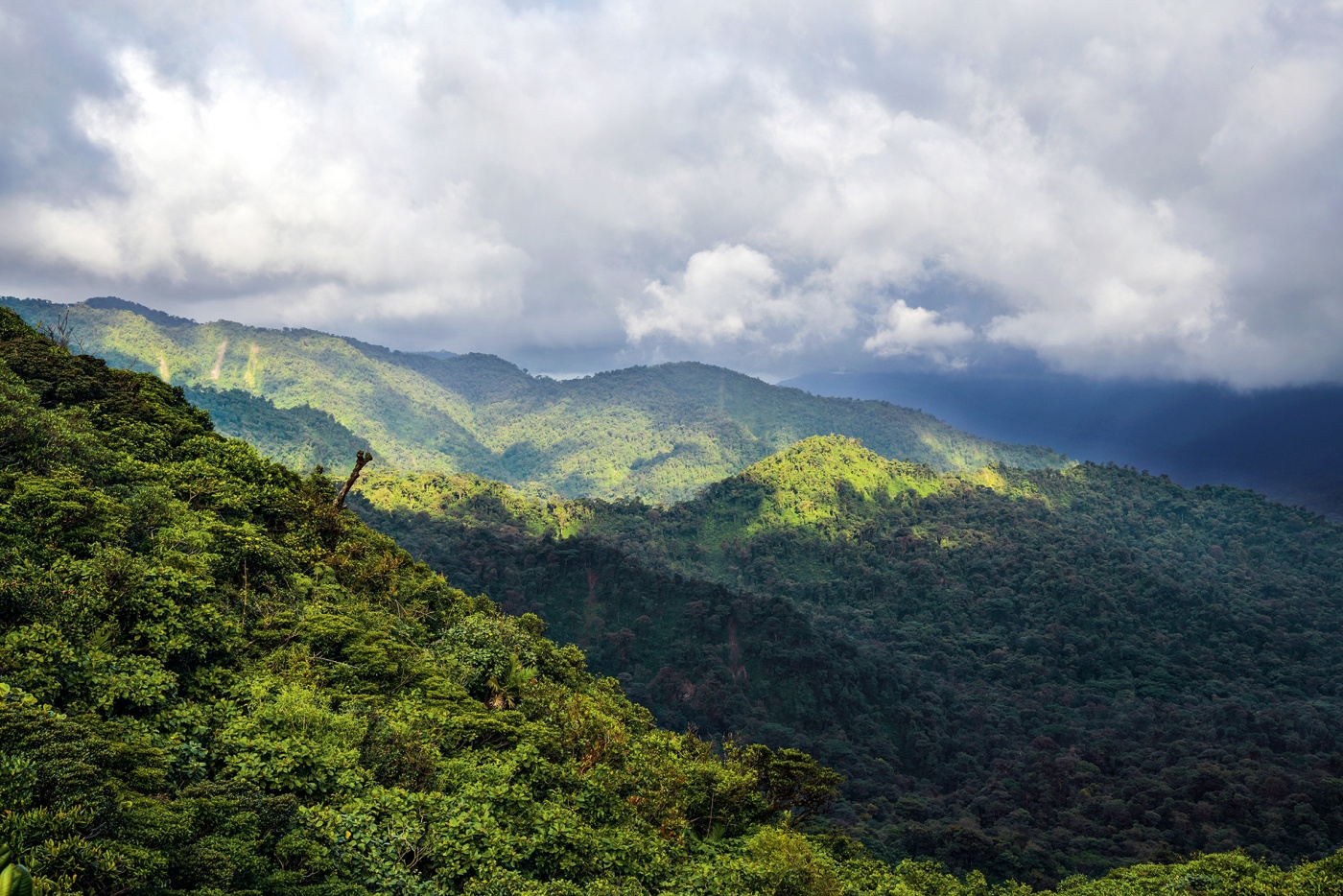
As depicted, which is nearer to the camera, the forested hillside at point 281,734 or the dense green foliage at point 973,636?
the forested hillside at point 281,734

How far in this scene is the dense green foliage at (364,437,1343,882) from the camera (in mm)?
66250

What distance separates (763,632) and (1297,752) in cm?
6041

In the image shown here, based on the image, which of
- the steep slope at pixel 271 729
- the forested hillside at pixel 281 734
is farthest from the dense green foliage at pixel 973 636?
the steep slope at pixel 271 729

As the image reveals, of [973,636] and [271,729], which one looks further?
[973,636]

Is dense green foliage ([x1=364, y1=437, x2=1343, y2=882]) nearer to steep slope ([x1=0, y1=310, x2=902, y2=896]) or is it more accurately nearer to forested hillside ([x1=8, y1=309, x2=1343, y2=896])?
forested hillside ([x1=8, y1=309, x2=1343, y2=896])

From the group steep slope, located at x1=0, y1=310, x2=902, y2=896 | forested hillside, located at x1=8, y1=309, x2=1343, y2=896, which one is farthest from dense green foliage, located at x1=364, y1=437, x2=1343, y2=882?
steep slope, located at x1=0, y1=310, x2=902, y2=896

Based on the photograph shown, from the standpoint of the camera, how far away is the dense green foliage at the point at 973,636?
2608 inches

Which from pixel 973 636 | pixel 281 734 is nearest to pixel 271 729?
pixel 281 734

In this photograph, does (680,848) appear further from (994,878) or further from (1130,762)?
(1130,762)

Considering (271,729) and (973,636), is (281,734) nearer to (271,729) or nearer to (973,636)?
(271,729)

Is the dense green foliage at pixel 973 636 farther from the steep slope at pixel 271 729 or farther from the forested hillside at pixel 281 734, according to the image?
the steep slope at pixel 271 729

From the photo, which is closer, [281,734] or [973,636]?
[281,734]

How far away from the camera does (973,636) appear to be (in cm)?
11819

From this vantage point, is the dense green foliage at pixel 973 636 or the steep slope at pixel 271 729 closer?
the steep slope at pixel 271 729
